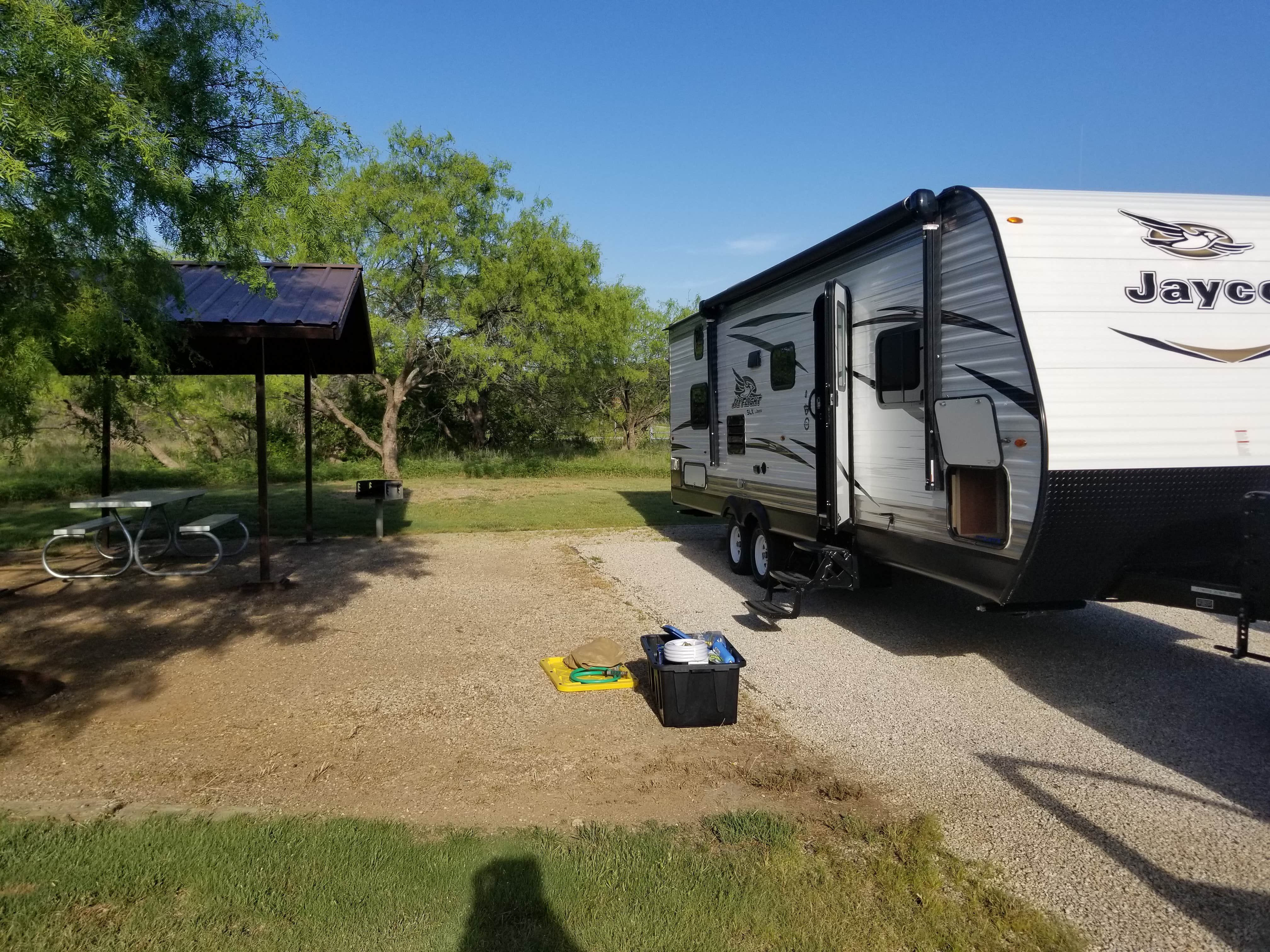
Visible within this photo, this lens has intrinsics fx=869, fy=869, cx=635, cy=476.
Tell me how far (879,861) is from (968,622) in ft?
14.3

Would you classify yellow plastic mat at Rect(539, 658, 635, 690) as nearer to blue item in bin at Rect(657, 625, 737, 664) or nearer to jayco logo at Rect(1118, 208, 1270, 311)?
blue item in bin at Rect(657, 625, 737, 664)

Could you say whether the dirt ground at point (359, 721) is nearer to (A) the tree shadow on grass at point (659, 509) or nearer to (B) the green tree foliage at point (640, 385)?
(A) the tree shadow on grass at point (659, 509)

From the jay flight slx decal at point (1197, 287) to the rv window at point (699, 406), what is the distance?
569 centimetres

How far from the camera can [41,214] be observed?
4.24 metres

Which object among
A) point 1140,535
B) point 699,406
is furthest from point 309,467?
point 1140,535

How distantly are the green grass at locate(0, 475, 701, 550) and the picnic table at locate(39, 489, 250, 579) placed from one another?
166 centimetres

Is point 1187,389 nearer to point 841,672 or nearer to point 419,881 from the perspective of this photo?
point 841,672

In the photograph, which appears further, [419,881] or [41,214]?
[41,214]

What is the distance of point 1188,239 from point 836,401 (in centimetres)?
262

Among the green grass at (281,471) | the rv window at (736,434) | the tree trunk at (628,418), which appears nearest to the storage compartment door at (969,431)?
the rv window at (736,434)

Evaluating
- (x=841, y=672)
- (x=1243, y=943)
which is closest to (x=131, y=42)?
(x=841, y=672)

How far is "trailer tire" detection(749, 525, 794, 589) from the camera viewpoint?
8680 millimetres

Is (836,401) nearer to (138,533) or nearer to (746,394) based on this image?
(746,394)

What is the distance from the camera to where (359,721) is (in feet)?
17.6
